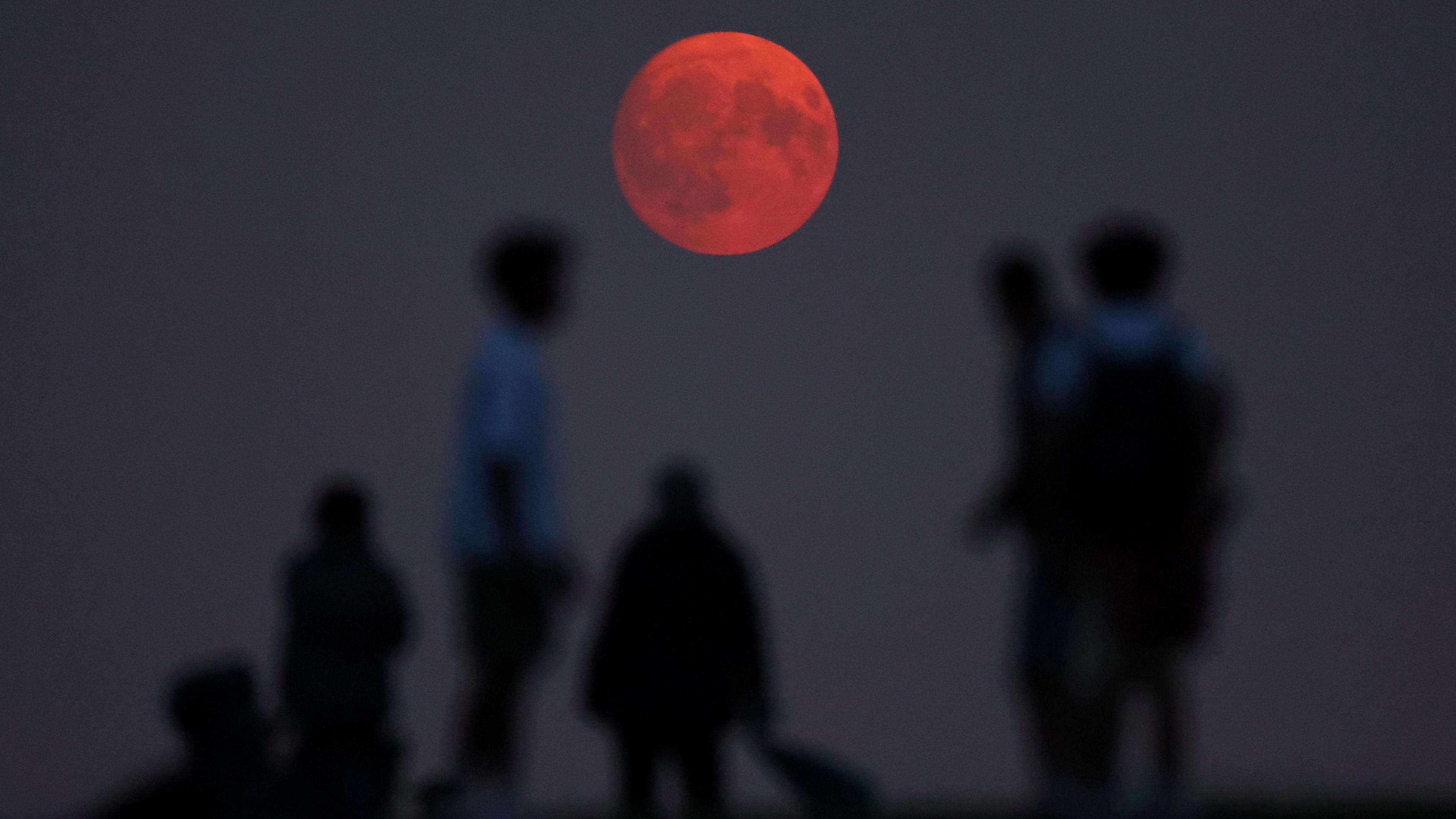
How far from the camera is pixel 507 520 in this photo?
16.1 feet

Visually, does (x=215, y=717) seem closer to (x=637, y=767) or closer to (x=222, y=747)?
(x=222, y=747)

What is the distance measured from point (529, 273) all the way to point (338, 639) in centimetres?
229

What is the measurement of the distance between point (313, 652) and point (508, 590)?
81.6 inches

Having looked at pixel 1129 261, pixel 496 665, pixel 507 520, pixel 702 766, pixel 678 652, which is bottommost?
Result: pixel 702 766

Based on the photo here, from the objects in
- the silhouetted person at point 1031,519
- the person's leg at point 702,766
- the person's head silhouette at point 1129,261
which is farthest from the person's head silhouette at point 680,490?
the person's head silhouette at point 1129,261

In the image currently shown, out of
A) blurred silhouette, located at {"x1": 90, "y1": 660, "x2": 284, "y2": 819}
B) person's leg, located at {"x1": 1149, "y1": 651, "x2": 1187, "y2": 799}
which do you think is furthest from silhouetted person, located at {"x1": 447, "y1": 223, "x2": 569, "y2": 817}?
person's leg, located at {"x1": 1149, "y1": 651, "x2": 1187, "y2": 799}

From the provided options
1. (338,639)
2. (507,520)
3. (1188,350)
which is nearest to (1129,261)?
(1188,350)

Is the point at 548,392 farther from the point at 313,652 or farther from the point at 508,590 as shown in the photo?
the point at 313,652

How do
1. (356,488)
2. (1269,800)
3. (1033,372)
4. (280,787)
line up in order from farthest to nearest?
(1269,800), (356,488), (1033,372), (280,787)

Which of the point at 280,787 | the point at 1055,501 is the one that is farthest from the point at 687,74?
the point at 280,787

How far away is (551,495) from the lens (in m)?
5.01

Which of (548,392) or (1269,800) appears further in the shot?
(1269,800)

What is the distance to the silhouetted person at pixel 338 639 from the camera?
6.61m

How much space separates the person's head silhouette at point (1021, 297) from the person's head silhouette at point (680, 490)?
181cm
